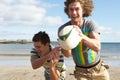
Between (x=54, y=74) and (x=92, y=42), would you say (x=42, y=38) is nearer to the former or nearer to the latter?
(x=54, y=74)

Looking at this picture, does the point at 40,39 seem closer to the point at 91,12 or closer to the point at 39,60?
the point at 39,60

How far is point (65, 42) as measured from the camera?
6.12 metres

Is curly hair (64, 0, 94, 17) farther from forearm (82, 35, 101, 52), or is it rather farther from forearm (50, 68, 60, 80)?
forearm (50, 68, 60, 80)

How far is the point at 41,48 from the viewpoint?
7.07 metres

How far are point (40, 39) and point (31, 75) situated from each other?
543 inches

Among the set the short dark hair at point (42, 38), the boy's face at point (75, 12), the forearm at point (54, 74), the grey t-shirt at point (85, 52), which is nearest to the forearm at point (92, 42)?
the grey t-shirt at point (85, 52)

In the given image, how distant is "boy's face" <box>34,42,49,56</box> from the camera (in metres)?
7.05

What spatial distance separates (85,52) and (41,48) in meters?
0.83

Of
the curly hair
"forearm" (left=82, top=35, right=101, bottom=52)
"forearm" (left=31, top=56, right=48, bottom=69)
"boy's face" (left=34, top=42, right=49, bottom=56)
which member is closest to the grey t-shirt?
the curly hair

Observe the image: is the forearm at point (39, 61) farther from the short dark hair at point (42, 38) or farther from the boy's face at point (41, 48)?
the short dark hair at point (42, 38)

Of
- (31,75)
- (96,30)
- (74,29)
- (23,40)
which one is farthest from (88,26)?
(23,40)

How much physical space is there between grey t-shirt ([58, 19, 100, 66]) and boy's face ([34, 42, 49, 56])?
1.43ft

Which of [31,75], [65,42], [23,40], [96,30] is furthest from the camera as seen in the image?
[23,40]

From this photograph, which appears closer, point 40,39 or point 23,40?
point 40,39
